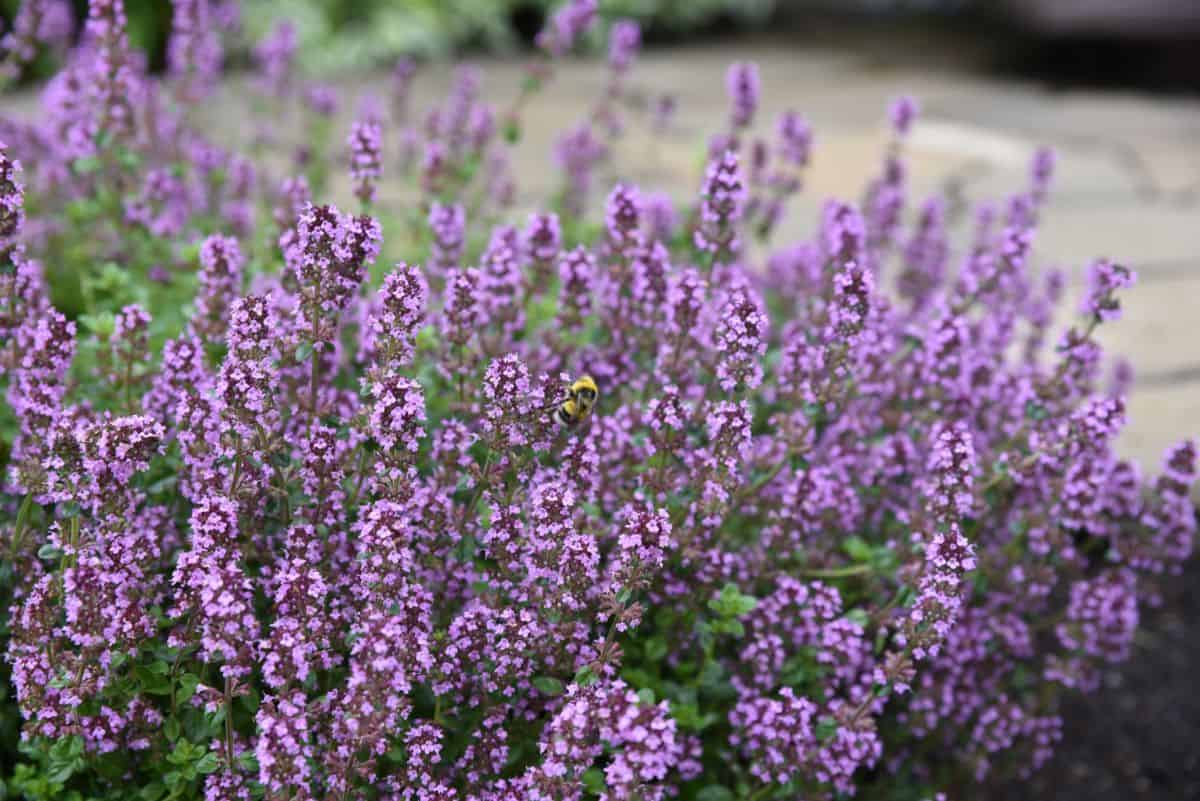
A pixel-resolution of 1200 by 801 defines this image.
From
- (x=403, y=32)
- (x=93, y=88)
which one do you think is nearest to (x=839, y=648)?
(x=93, y=88)

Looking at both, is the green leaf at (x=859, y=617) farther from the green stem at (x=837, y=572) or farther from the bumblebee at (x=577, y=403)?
the bumblebee at (x=577, y=403)

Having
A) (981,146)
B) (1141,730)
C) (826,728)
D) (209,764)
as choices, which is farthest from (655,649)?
(981,146)

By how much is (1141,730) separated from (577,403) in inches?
79.0

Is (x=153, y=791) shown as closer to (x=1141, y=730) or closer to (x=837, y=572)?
(x=837, y=572)

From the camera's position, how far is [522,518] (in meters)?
2.50

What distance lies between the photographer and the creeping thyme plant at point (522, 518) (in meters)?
1.99

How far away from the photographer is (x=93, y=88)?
331cm

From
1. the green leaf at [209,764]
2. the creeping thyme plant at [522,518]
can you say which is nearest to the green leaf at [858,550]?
the creeping thyme plant at [522,518]

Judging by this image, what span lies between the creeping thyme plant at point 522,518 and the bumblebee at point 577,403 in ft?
0.13

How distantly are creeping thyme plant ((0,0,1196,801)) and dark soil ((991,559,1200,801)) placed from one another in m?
0.20

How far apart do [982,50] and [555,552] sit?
10.7 meters

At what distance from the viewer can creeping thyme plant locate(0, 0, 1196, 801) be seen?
6.53 ft

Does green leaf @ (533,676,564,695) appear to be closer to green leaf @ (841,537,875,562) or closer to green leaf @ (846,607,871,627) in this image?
green leaf @ (846,607,871,627)

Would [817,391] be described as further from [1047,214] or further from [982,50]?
[982,50]
